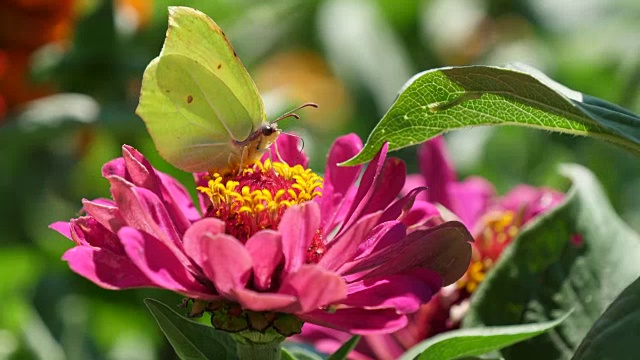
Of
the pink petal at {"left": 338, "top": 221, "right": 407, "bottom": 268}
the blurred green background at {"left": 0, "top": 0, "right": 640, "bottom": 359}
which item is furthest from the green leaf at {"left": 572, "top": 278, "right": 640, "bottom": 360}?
the blurred green background at {"left": 0, "top": 0, "right": 640, "bottom": 359}

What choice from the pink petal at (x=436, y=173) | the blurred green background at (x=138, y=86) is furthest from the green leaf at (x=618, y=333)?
the blurred green background at (x=138, y=86)

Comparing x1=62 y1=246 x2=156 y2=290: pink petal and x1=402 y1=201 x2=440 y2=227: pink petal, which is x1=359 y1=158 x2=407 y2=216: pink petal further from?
x1=62 y1=246 x2=156 y2=290: pink petal

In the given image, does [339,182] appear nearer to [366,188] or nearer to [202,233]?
[366,188]

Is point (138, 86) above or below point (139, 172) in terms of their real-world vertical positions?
below

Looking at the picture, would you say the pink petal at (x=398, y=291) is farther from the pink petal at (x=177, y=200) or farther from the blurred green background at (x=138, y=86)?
the blurred green background at (x=138, y=86)

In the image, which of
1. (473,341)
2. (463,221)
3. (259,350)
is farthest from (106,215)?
(463,221)

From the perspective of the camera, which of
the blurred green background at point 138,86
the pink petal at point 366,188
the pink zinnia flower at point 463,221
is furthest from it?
the blurred green background at point 138,86

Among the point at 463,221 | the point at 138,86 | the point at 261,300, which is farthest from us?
the point at 138,86
